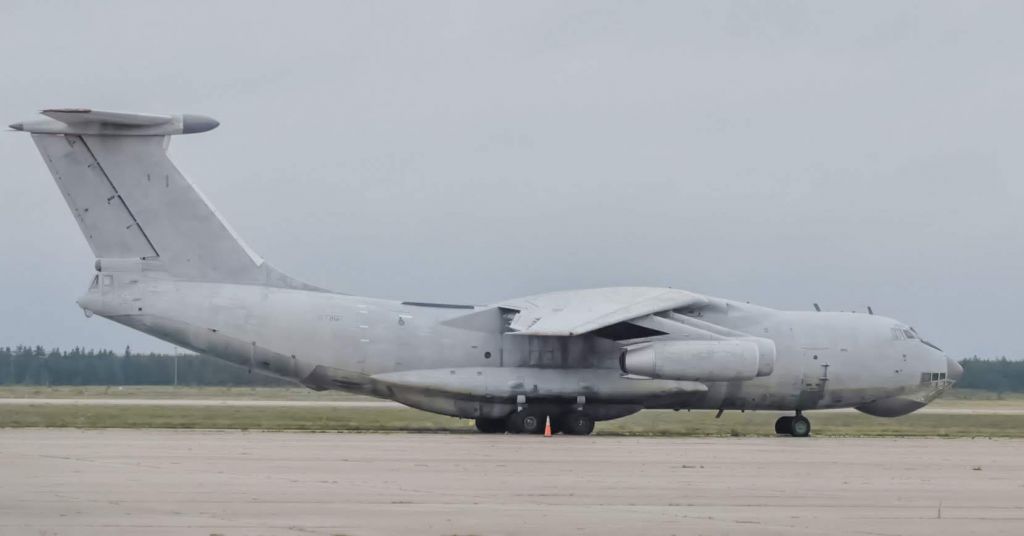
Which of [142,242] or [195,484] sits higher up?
[142,242]

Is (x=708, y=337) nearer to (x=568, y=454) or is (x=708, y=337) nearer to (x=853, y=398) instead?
(x=853, y=398)

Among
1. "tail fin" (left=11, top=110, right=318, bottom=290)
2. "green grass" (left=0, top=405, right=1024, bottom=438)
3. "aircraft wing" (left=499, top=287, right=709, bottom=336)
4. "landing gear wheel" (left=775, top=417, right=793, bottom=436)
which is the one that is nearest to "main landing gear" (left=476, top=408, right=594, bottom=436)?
"green grass" (left=0, top=405, right=1024, bottom=438)

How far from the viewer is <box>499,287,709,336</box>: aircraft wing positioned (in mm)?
30516

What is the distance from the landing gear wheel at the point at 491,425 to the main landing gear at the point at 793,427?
6.24 metres

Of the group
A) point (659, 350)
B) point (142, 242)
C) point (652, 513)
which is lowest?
point (652, 513)

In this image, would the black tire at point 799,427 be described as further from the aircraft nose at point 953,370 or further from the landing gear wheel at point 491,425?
the landing gear wheel at point 491,425

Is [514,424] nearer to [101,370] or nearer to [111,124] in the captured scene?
[111,124]

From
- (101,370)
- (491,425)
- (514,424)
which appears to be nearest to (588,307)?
(514,424)

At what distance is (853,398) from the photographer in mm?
34562

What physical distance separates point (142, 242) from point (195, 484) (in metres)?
14.5

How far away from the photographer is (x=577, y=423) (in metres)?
32.3

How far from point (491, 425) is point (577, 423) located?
1.87m

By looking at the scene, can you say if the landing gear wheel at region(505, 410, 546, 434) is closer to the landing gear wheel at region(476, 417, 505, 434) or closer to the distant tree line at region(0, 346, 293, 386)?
the landing gear wheel at region(476, 417, 505, 434)

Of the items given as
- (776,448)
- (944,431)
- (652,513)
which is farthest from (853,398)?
(652,513)
